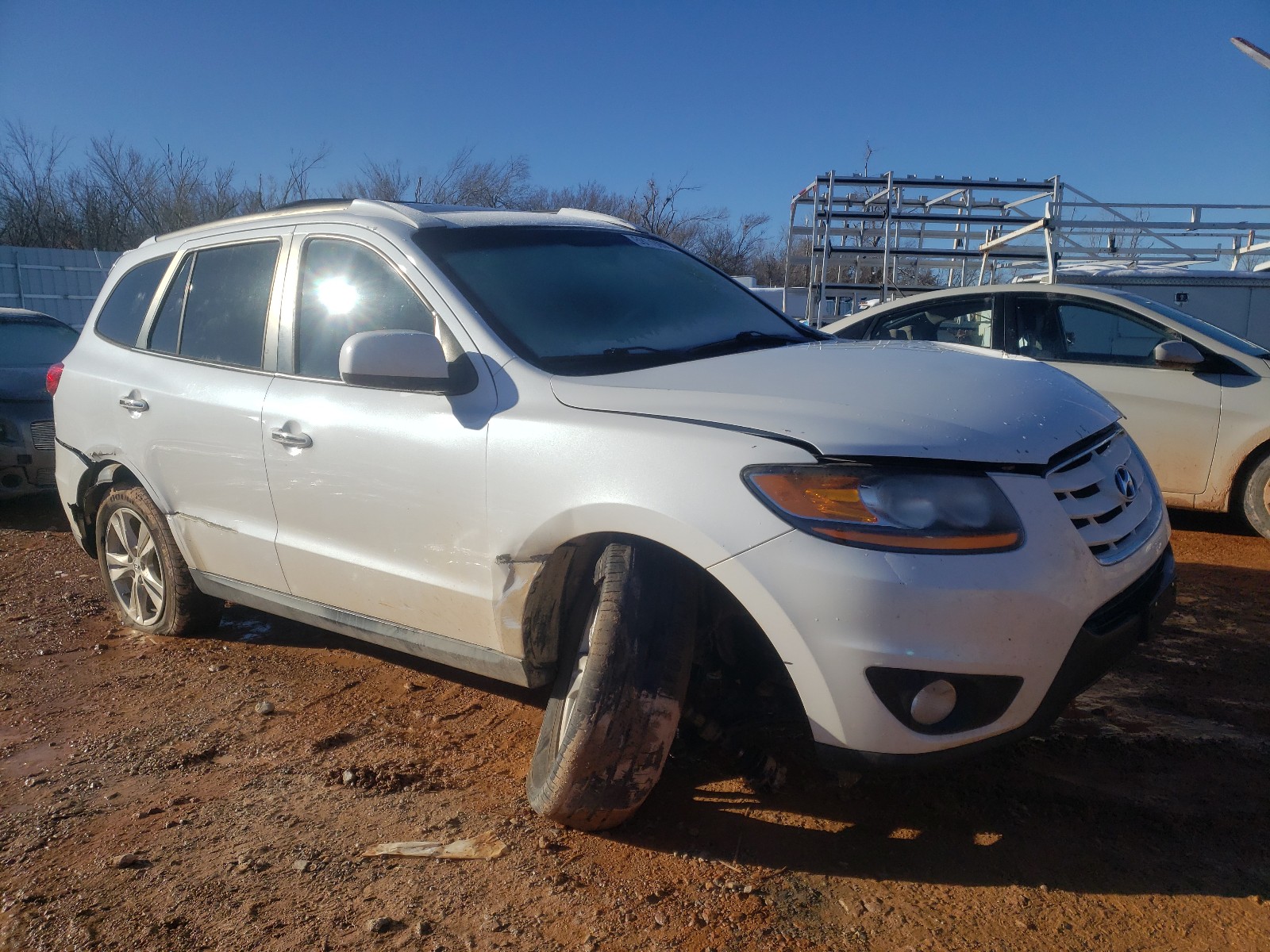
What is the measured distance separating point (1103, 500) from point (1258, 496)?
395cm

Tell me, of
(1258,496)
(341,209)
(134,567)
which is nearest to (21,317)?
(134,567)

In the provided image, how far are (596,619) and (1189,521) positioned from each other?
5.39m

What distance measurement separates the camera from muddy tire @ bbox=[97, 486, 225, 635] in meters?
4.03

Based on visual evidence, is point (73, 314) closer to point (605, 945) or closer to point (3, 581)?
point (3, 581)

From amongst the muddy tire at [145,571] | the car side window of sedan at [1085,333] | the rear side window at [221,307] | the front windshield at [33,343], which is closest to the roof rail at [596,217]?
the rear side window at [221,307]

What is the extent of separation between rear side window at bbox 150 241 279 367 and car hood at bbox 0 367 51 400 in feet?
11.5

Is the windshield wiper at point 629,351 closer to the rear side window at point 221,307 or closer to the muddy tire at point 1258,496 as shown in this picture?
the rear side window at point 221,307

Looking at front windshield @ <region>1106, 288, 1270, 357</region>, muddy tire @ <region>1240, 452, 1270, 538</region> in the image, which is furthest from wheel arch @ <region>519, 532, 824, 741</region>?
front windshield @ <region>1106, 288, 1270, 357</region>

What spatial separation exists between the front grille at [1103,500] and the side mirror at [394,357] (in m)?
1.67

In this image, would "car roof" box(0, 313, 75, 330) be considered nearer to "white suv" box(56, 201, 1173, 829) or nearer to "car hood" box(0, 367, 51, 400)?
"car hood" box(0, 367, 51, 400)

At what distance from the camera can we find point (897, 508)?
212 cm

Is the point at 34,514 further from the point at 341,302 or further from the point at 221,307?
the point at 341,302

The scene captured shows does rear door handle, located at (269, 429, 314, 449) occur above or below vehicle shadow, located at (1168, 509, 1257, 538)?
above

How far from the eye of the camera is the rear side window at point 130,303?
4.17 meters
